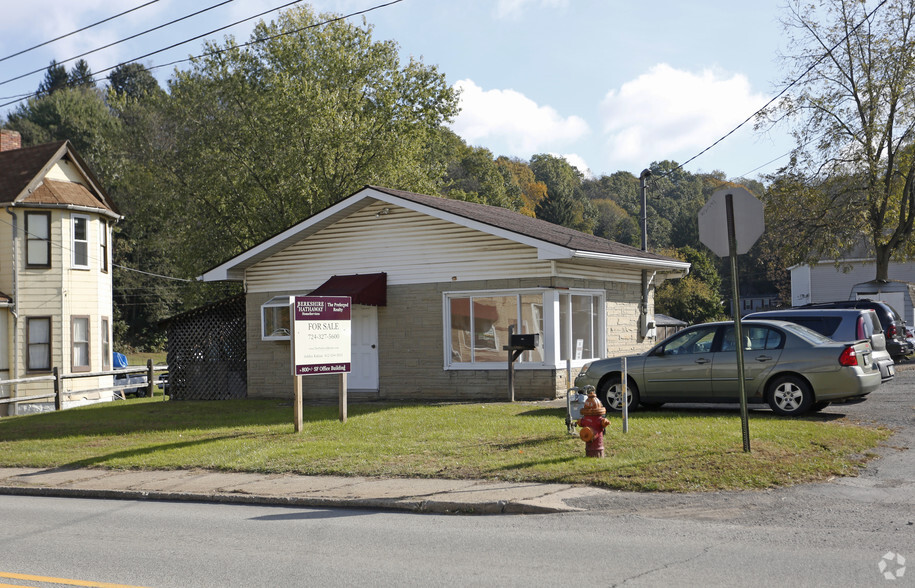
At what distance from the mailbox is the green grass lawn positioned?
1.17 m

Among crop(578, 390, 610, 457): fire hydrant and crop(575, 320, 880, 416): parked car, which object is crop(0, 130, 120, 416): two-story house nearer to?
crop(575, 320, 880, 416): parked car

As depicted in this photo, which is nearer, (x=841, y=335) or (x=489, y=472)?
(x=489, y=472)

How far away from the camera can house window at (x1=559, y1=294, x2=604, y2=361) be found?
18828 mm

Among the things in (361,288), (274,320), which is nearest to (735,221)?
(361,288)

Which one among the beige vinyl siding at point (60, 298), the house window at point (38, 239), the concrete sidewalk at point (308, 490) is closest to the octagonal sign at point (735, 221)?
the concrete sidewalk at point (308, 490)

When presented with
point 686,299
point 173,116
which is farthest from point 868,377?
point 686,299

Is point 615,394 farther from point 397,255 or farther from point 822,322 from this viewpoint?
point 397,255

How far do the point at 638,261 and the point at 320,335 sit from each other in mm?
8844

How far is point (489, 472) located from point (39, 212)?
23171 mm

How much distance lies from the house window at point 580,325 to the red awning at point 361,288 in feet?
13.3

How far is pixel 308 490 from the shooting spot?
1019cm

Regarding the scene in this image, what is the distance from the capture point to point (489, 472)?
414 inches

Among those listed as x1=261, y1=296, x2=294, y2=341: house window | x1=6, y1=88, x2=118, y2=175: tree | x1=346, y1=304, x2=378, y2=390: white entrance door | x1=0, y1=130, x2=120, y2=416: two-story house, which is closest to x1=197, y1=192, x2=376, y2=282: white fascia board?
x1=261, y1=296, x2=294, y2=341: house window

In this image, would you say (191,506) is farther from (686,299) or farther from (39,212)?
(686,299)
